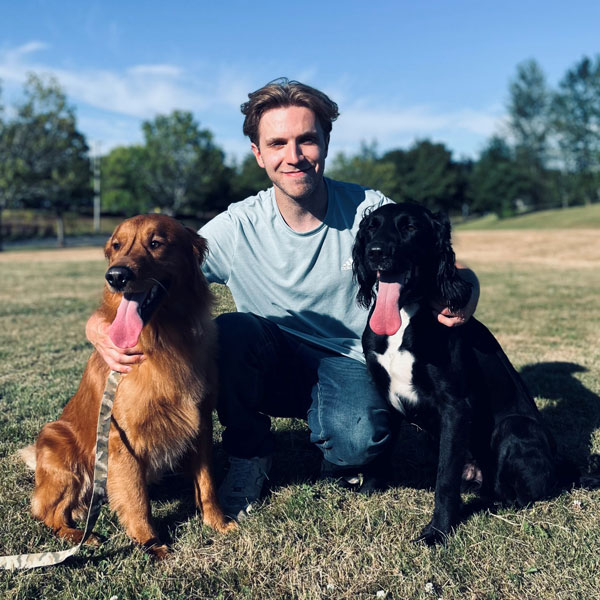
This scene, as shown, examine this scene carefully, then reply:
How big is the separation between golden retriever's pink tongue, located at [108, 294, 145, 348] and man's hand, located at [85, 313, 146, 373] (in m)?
0.05

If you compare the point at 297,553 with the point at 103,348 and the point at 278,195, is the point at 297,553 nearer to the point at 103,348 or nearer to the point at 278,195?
the point at 103,348

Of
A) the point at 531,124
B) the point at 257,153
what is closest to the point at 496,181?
the point at 531,124

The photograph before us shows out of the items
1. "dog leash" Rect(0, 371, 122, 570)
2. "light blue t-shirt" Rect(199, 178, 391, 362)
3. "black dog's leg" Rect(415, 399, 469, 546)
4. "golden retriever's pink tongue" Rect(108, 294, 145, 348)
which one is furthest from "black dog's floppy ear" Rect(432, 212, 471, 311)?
"dog leash" Rect(0, 371, 122, 570)

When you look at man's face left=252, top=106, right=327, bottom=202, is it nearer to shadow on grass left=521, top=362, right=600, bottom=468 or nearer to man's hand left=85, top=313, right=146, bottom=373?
man's hand left=85, top=313, right=146, bottom=373

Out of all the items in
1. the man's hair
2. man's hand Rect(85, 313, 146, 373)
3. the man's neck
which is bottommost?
man's hand Rect(85, 313, 146, 373)

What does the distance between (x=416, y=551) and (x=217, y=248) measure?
1.95m

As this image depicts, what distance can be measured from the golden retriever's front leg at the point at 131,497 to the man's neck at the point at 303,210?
1596 mm

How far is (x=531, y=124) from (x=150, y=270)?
63895mm

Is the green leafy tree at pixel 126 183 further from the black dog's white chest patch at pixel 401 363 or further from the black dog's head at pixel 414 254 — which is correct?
the black dog's white chest patch at pixel 401 363

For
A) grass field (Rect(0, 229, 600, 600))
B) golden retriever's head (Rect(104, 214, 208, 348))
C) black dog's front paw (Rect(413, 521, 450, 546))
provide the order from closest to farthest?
grass field (Rect(0, 229, 600, 600)) → golden retriever's head (Rect(104, 214, 208, 348)) → black dog's front paw (Rect(413, 521, 450, 546))

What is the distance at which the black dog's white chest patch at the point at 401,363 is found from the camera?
105 inches

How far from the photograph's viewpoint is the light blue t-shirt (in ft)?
10.5

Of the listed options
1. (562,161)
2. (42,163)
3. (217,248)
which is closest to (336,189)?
(217,248)

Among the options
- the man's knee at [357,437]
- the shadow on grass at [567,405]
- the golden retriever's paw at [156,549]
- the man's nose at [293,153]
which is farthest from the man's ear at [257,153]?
the shadow on grass at [567,405]
